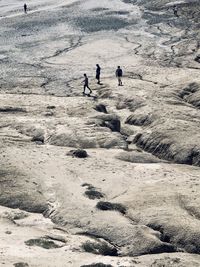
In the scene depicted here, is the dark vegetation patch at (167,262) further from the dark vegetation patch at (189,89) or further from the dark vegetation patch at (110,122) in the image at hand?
the dark vegetation patch at (189,89)

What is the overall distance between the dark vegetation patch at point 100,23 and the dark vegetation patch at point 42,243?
66.8m

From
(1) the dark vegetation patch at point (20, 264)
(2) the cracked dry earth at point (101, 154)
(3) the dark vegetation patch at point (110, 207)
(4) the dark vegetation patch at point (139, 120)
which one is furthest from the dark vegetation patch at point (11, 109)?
(1) the dark vegetation patch at point (20, 264)

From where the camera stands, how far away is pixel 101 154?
44.8 metres

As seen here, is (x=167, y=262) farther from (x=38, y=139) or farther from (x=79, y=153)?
(x=38, y=139)

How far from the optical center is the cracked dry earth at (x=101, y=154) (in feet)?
106

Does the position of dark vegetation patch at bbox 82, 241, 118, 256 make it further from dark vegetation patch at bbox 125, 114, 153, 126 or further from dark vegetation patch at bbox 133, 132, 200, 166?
dark vegetation patch at bbox 125, 114, 153, 126

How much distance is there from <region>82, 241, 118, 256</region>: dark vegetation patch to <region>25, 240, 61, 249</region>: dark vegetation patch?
1.55m

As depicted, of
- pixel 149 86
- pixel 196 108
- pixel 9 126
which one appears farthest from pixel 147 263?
pixel 149 86

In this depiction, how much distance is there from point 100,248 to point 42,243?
3120 mm

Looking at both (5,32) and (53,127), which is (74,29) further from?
(53,127)

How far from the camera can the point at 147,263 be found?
101 feet

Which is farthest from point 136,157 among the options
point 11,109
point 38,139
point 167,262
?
point 11,109

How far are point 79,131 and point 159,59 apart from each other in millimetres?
30201

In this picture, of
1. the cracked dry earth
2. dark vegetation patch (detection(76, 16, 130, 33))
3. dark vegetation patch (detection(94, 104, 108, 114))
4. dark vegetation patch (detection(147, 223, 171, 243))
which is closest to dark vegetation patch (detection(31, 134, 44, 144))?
the cracked dry earth
